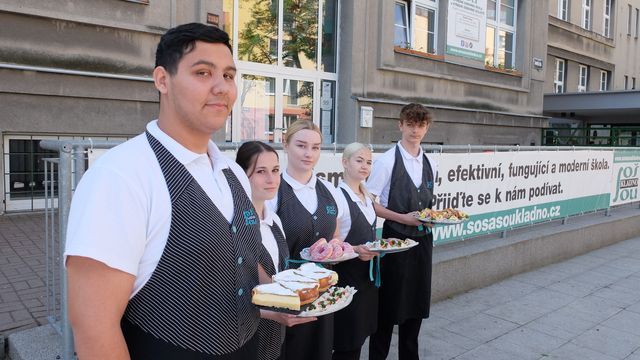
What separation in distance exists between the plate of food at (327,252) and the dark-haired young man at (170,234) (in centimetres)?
102

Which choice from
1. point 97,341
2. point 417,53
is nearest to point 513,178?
point 97,341

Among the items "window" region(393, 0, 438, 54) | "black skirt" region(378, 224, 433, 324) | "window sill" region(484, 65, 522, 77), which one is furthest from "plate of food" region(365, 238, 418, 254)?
"window sill" region(484, 65, 522, 77)

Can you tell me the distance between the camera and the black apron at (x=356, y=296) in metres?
3.60

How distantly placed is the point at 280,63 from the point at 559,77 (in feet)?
54.9

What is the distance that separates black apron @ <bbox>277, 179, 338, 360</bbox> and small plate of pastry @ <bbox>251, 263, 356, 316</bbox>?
0.52 meters

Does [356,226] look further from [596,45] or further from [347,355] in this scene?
[596,45]

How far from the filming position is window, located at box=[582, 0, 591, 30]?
79.8 feet

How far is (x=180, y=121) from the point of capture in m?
1.75

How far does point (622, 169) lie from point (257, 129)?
298 inches

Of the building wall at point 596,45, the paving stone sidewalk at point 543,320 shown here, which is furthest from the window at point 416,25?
the building wall at point 596,45

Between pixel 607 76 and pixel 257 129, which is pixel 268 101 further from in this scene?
pixel 607 76

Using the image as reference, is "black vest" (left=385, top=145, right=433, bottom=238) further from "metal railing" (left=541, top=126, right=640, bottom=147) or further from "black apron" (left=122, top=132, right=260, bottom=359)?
"metal railing" (left=541, top=126, right=640, bottom=147)

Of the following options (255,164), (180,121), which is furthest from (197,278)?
(255,164)

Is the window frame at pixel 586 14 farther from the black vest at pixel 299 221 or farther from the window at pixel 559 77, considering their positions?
the black vest at pixel 299 221
